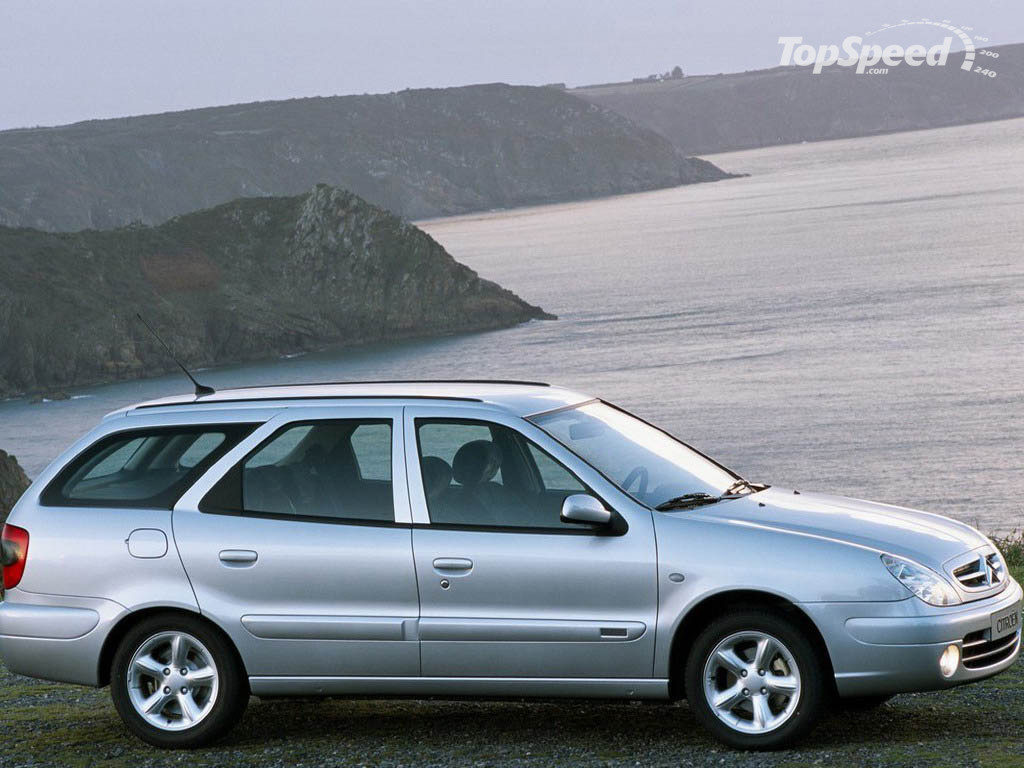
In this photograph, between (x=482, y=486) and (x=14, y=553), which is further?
(x=14, y=553)

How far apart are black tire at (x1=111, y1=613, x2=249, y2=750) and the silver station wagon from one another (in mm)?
11

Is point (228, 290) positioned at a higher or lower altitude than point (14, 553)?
lower

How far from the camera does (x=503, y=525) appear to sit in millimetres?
6465

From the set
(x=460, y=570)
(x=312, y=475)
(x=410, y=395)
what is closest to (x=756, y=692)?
(x=460, y=570)

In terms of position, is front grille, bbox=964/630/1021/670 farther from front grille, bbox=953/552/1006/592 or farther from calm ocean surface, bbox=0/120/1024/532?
calm ocean surface, bbox=0/120/1024/532

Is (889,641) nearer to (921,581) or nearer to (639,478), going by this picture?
(921,581)

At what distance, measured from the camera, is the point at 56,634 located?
22.6ft

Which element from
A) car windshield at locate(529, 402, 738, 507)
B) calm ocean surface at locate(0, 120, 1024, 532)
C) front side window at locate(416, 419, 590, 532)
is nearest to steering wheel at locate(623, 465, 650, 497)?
car windshield at locate(529, 402, 738, 507)

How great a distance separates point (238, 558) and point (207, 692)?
69cm

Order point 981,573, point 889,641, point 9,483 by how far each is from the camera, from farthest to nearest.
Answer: point 9,483 < point 981,573 < point 889,641

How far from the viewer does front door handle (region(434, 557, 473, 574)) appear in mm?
6398

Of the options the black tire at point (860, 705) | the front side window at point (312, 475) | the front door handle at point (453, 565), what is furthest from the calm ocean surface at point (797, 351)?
the front door handle at point (453, 565)

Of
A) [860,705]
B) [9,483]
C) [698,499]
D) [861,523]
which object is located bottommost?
[9,483]

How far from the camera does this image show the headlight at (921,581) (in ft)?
19.8
